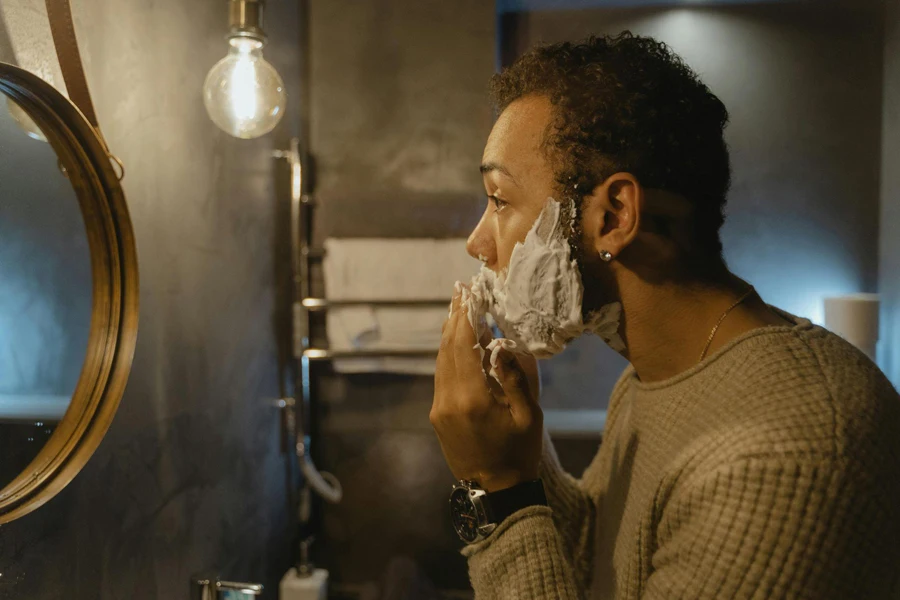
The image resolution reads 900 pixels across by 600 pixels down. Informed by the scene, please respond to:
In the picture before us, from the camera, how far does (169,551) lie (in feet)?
3.64

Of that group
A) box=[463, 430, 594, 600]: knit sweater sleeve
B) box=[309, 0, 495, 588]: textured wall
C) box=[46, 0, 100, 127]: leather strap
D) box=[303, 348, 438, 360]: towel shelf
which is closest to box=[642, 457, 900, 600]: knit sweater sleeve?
box=[463, 430, 594, 600]: knit sweater sleeve

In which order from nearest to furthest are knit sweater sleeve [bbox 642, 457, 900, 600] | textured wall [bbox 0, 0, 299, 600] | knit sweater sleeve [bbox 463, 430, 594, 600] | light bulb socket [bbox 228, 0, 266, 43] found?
knit sweater sleeve [bbox 642, 457, 900, 600]
knit sweater sleeve [bbox 463, 430, 594, 600]
textured wall [bbox 0, 0, 299, 600]
light bulb socket [bbox 228, 0, 266, 43]

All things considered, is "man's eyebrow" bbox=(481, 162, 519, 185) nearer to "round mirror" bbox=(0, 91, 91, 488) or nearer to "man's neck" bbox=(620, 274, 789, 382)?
"man's neck" bbox=(620, 274, 789, 382)

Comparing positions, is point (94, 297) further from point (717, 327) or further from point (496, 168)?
point (717, 327)

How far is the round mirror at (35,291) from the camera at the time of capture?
2.32 feet

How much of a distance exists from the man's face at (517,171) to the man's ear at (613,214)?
57 millimetres

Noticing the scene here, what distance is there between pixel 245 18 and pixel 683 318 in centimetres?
88

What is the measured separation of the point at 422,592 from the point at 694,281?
1.32 metres

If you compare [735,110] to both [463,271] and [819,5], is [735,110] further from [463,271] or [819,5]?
[463,271]

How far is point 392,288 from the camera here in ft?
5.57

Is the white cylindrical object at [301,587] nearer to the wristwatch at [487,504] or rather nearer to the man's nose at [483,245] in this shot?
the wristwatch at [487,504]

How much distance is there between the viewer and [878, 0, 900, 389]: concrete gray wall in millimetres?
1805

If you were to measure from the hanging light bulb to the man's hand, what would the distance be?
611 mm

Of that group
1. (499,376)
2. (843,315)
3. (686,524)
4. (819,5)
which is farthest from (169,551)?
(819,5)
